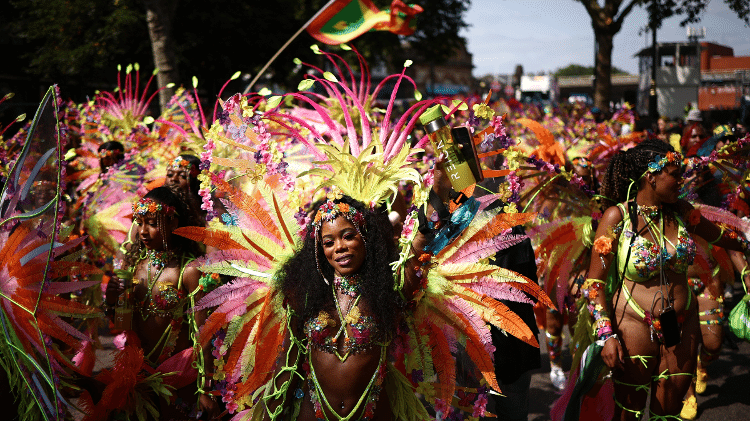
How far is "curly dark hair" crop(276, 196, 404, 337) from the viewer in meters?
2.90

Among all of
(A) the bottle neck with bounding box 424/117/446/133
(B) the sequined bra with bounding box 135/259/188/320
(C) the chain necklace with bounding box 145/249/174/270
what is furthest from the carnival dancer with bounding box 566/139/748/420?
(C) the chain necklace with bounding box 145/249/174/270

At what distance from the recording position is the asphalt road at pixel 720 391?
4.91m

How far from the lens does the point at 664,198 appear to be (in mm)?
3697

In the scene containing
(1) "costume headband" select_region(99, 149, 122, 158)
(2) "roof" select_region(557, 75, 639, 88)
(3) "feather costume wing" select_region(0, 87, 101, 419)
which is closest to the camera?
(3) "feather costume wing" select_region(0, 87, 101, 419)

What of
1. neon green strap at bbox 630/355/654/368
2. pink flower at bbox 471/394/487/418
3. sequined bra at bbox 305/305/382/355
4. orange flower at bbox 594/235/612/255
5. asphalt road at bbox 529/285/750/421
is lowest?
asphalt road at bbox 529/285/750/421

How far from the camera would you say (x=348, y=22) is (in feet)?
23.3

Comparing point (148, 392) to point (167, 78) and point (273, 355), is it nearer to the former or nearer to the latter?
point (273, 355)

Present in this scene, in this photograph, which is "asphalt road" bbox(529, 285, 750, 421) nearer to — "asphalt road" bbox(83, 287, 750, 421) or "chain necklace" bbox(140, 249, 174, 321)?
"asphalt road" bbox(83, 287, 750, 421)

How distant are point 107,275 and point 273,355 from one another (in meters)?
3.11

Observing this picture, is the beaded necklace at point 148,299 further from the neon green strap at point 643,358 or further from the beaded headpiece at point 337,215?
the neon green strap at point 643,358

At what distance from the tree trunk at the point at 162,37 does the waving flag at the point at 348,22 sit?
3.84 metres

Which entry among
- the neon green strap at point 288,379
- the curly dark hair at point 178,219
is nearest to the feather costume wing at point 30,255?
the neon green strap at point 288,379

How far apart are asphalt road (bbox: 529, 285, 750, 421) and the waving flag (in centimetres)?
392

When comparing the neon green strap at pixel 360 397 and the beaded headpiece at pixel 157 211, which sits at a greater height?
the beaded headpiece at pixel 157 211
